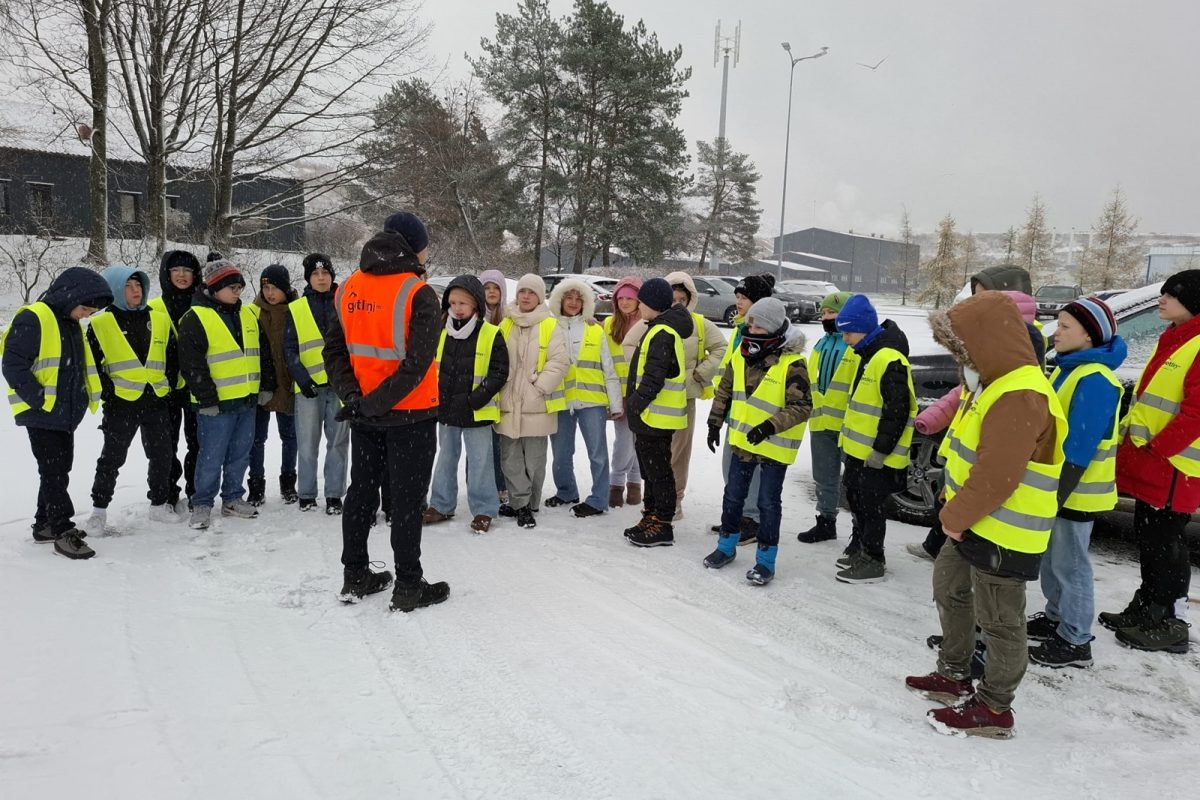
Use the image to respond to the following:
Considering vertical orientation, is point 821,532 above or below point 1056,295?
below

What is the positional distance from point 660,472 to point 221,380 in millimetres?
3161

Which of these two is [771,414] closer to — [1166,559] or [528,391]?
[528,391]

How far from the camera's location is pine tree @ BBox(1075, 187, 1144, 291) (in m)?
48.9

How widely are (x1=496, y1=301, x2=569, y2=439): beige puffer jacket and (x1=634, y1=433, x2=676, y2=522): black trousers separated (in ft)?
2.56

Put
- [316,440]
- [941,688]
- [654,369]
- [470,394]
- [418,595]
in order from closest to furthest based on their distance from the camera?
[941,688], [418,595], [654,369], [470,394], [316,440]

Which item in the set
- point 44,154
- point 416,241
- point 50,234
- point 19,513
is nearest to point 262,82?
point 50,234

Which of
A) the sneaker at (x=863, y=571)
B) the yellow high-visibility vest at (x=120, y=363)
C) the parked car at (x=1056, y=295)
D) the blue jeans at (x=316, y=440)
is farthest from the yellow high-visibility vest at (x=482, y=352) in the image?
the parked car at (x=1056, y=295)

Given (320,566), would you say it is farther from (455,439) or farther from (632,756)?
(632,756)

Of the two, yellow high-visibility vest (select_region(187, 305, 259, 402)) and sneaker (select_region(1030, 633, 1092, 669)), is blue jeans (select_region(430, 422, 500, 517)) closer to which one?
yellow high-visibility vest (select_region(187, 305, 259, 402))

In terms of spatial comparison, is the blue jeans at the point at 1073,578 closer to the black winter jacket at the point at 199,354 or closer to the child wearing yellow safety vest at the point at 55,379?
the black winter jacket at the point at 199,354

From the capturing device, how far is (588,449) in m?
5.72

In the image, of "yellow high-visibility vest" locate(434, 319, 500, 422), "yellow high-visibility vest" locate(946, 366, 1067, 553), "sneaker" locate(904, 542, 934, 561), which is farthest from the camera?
"yellow high-visibility vest" locate(434, 319, 500, 422)

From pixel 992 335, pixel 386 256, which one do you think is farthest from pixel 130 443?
pixel 992 335

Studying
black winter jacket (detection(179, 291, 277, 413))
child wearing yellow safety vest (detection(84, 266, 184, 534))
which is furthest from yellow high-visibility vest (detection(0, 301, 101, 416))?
black winter jacket (detection(179, 291, 277, 413))
